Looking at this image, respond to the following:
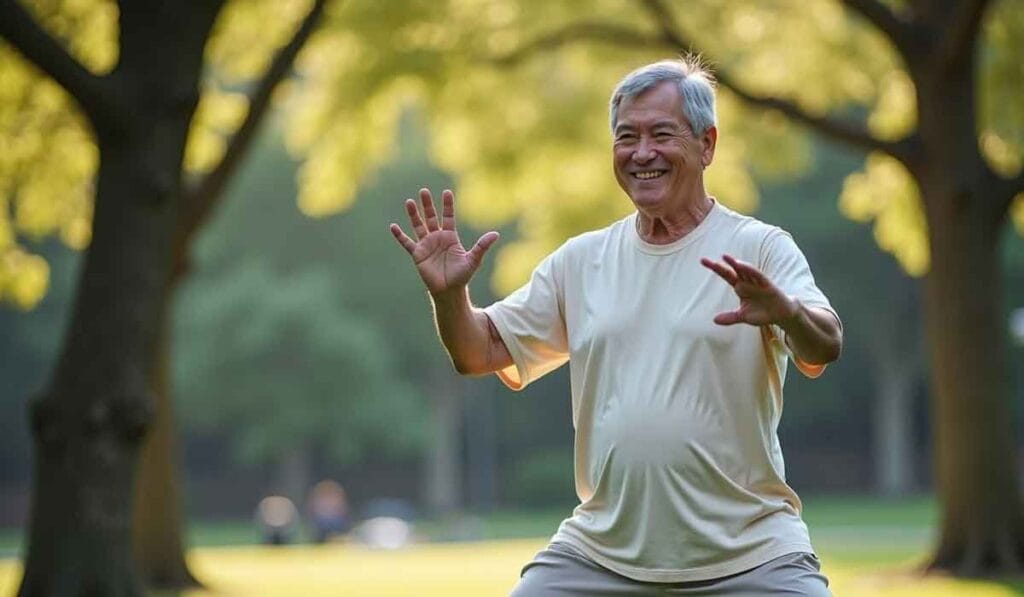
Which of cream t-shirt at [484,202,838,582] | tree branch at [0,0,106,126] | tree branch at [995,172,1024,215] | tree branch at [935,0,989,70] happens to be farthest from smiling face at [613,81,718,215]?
tree branch at [995,172,1024,215]

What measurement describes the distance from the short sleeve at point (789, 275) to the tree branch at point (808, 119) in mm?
12976

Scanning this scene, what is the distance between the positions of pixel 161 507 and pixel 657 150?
14445 millimetres

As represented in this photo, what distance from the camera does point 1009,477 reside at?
1808cm

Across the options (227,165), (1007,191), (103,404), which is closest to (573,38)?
(227,165)

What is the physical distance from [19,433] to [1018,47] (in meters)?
44.9

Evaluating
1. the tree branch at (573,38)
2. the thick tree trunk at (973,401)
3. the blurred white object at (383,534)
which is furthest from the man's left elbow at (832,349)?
the blurred white object at (383,534)

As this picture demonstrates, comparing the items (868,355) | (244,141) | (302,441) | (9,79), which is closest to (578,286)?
Result: (244,141)

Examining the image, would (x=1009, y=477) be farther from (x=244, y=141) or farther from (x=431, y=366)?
(x=431, y=366)

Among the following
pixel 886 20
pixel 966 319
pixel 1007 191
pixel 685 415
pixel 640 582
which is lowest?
pixel 640 582

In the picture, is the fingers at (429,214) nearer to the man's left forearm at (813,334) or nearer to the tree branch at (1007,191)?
the man's left forearm at (813,334)

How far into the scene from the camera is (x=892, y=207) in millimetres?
22500

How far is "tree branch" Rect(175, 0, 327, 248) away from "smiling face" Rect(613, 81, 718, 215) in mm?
11399

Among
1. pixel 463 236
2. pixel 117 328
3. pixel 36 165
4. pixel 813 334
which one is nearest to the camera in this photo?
pixel 813 334

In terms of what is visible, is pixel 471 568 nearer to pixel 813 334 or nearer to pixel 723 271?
pixel 813 334
